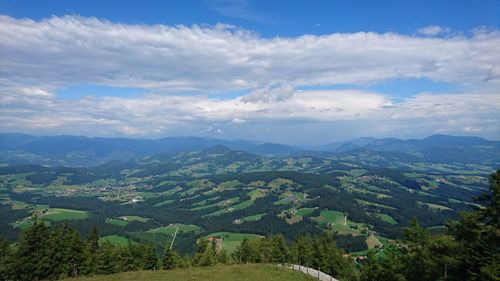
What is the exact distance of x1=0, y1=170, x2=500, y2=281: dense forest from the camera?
105ft

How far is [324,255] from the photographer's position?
75.8 m

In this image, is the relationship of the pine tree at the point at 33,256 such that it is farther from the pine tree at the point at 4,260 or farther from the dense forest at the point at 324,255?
the pine tree at the point at 4,260

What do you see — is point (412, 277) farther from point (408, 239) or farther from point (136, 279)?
point (136, 279)

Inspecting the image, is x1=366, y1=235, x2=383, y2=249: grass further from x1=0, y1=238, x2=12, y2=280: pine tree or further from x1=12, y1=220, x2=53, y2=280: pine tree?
x1=0, y1=238, x2=12, y2=280: pine tree

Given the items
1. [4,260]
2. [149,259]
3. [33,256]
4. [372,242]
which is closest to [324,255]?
[149,259]

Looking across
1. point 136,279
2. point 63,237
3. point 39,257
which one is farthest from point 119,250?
point 136,279

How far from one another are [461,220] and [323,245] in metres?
49.3

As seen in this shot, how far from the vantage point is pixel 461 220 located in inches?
1350

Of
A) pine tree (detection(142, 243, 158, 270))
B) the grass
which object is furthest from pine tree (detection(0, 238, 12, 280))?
the grass

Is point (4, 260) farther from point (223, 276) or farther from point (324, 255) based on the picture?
point (324, 255)

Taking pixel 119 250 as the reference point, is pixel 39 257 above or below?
above

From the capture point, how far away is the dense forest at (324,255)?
3195cm

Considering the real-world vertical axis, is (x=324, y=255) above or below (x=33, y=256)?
below

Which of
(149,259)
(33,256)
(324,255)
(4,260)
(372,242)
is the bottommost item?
(372,242)
